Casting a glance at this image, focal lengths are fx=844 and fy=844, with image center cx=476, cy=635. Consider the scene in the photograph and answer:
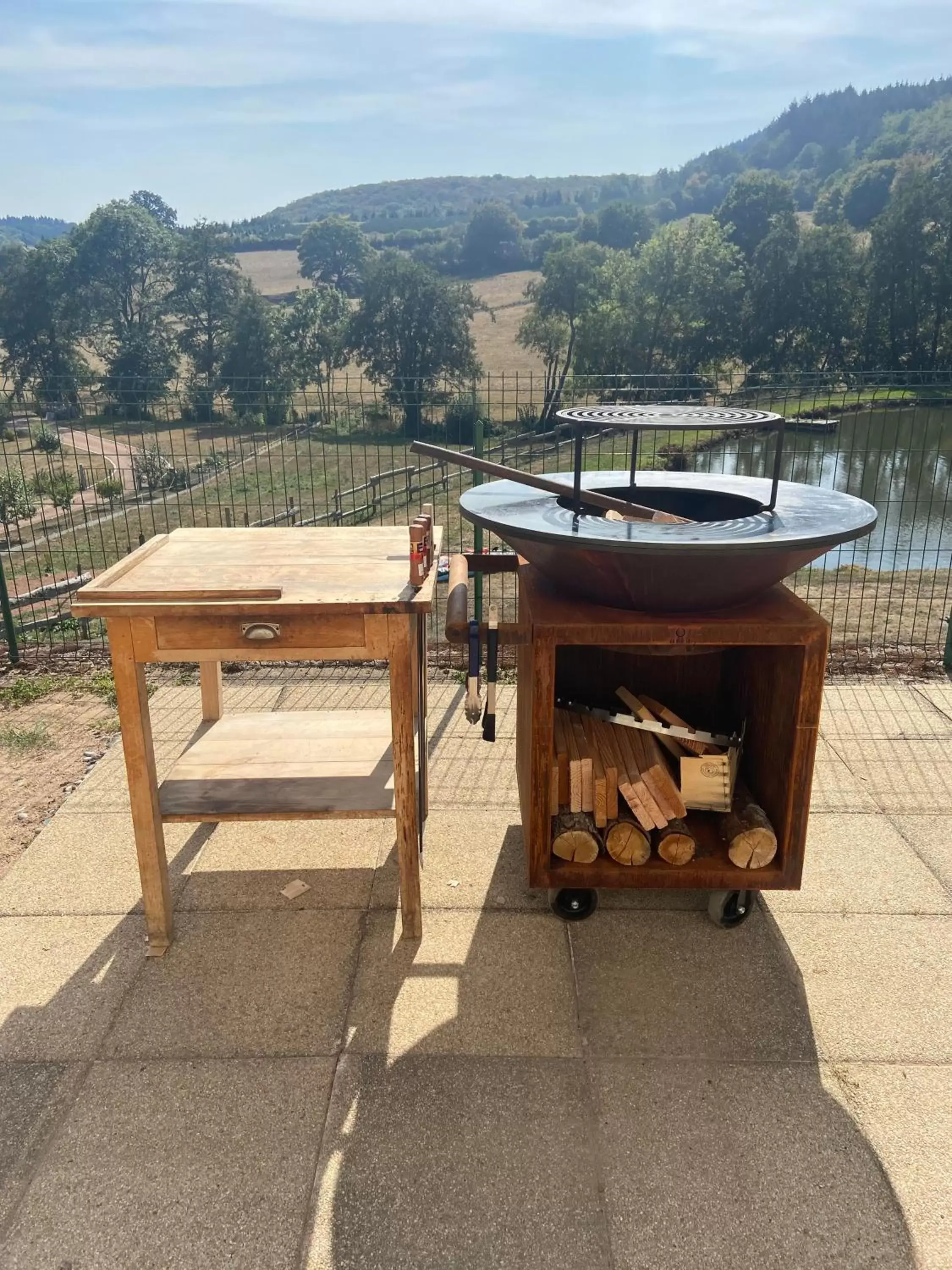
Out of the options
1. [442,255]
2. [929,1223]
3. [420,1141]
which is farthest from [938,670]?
[442,255]

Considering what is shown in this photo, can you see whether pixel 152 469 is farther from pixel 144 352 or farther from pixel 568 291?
pixel 144 352

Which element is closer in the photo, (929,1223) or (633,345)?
(929,1223)

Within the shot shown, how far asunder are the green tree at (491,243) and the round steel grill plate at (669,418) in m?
119

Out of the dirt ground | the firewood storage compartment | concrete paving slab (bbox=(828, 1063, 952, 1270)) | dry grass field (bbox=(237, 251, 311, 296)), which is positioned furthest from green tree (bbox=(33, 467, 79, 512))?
dry grass field (bbox=(237, 251, 311, 296))

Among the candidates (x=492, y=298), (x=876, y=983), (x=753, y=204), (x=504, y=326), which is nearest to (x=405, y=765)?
(x=876, y=983)

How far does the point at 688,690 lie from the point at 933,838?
118cm

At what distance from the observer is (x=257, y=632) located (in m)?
2.38

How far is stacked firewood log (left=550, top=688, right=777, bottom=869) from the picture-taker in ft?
8.45

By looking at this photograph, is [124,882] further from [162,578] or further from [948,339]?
[948,339]

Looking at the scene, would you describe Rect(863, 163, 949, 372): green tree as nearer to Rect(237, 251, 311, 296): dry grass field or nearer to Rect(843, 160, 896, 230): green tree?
Rect(843, 160, 896, 230): green tree

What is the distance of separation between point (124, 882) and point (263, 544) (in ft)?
4.33

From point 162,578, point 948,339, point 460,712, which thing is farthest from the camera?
point 948,339

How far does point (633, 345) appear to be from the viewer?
142 feet

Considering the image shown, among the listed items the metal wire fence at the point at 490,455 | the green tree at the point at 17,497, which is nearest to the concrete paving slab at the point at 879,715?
the metal wire fence at the point at 490,455
